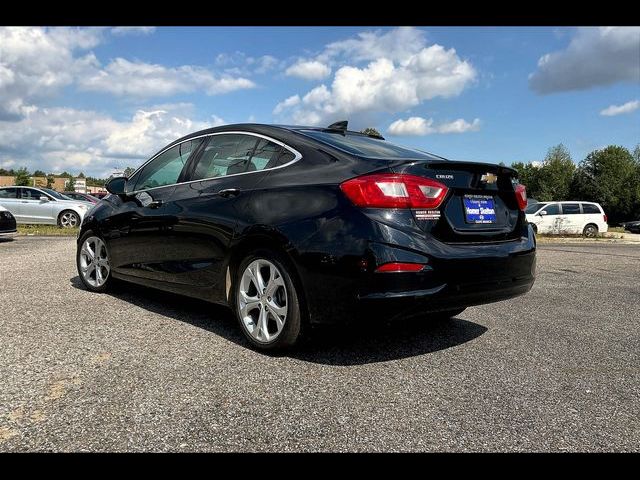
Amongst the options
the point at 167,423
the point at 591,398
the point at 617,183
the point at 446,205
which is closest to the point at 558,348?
the point at 591,398

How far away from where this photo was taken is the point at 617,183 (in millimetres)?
70812

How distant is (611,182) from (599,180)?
5.69 feet

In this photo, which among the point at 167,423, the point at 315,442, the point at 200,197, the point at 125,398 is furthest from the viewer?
the point at 200,197

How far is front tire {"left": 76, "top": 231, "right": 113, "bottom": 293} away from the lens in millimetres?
5449

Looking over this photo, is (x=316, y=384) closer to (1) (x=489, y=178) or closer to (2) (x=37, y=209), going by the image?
(1) (x=489, y=178)

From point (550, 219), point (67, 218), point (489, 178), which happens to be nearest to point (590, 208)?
point (550, 219)

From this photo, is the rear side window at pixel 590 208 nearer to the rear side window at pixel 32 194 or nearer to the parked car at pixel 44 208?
the parked car at pixel 44 208

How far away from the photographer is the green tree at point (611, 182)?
68.1 meters

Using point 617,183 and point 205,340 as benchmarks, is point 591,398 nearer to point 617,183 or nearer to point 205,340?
point 205,340

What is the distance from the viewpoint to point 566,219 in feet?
72.6

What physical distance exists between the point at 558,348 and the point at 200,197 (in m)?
2.88

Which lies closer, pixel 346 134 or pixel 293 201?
pixel 293 201

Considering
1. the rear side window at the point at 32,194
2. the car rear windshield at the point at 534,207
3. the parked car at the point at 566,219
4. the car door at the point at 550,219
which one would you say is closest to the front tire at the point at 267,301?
the rear side window at the point at 32,194

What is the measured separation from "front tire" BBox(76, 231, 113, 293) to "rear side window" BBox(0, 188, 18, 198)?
13452 mm
